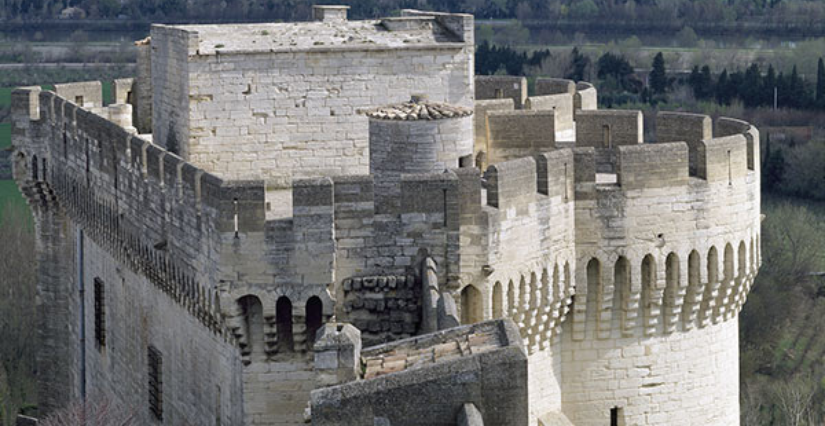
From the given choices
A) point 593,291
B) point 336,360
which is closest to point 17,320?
point 593,291

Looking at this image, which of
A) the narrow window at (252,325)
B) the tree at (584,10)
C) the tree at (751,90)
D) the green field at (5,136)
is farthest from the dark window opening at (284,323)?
the tree at (584,10)

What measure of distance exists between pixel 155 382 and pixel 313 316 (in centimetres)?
549

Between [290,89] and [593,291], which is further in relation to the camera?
[290,89]

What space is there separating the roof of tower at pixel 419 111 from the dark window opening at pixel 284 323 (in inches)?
124

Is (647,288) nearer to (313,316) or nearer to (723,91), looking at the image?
(313,316)

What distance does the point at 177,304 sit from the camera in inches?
1125

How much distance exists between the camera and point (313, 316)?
2581 centimetres

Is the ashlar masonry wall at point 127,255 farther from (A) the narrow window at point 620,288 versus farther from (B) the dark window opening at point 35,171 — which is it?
(A) the narrow window at point 620,288

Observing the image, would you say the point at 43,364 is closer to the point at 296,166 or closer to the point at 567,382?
the point at 296,166

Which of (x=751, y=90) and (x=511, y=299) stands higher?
(x=511, y=299)

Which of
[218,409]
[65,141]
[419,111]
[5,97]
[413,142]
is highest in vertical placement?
[419,111]

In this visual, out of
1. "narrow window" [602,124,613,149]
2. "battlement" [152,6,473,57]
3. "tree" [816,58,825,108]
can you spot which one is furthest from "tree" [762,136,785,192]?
"battlement" [152,6,473,57]

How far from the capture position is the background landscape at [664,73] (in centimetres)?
6366

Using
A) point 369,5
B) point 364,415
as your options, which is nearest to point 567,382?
point 364,415
